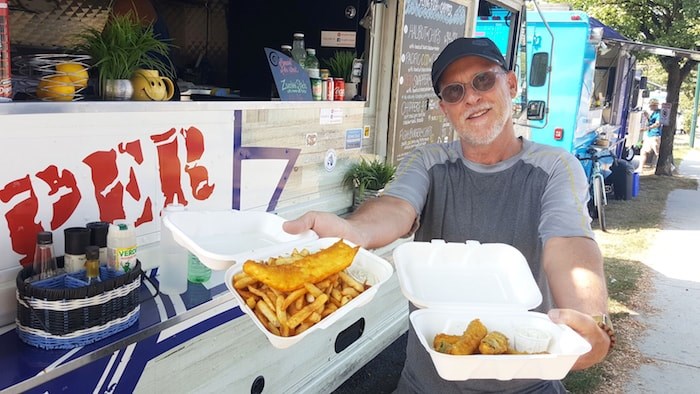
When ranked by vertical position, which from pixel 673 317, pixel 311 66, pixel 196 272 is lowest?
pixel 673 317

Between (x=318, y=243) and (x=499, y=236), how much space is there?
0.77 m

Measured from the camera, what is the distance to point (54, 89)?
2.17 meters

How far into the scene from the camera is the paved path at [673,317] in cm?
424

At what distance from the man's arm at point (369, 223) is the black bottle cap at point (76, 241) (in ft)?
2.29

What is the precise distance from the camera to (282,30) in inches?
191

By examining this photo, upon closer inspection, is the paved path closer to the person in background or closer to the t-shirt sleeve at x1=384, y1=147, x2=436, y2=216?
the t-shirt sleeve at x1=384, y1=147, x2=436, y2=216

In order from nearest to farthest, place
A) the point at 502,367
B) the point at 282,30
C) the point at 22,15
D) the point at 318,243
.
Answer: the point at 502,367 < the point at 318,243 < the point at 22,15 < the point at 282,30

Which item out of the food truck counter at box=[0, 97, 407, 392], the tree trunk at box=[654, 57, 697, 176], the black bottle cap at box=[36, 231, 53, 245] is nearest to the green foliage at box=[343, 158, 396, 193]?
the food truck counter at box=[0, 97, 407, 392]

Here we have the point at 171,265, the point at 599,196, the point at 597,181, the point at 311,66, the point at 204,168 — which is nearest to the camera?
the point at 171,265

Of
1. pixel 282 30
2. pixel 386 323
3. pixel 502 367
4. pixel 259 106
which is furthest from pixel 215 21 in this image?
pixel 502 367

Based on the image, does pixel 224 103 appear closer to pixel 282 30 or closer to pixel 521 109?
pixel 282 30

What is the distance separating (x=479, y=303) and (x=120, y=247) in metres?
1.26

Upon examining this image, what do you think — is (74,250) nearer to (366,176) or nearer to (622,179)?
(366,176)

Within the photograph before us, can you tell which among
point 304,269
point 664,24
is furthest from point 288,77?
point 664,24
